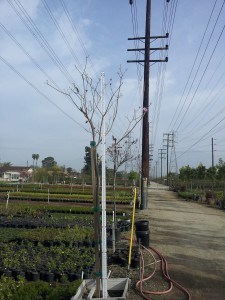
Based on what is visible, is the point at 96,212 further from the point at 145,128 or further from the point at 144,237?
the point at 145,128

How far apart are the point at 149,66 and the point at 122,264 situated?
60.9ft

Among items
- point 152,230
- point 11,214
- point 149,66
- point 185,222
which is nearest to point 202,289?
point 152,230

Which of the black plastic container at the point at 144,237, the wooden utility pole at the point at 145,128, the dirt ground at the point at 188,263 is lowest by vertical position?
the dirt ground at the point at 188,263

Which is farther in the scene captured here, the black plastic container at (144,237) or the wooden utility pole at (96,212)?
the black plastic container at (144,237)

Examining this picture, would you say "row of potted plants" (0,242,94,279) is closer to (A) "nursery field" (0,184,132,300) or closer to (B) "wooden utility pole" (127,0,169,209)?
(A) "nursery field" (0,184,132,300)

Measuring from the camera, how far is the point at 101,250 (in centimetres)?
524

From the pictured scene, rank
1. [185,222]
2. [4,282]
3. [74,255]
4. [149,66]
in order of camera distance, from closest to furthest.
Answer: [4,282], [74,255], [185,222], [149,66]

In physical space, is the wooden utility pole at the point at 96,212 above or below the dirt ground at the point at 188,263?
above

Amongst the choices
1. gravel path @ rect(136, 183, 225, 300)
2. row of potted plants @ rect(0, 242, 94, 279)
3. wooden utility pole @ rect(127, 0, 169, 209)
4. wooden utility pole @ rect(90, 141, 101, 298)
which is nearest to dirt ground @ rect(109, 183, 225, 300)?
gravel path @ rect(136, 183, 225, 300)

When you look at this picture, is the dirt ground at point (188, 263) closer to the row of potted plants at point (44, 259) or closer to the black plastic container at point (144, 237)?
the black plastic container at point (144, 237)

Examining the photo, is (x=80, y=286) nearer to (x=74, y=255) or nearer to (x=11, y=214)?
(x=74, y=255)

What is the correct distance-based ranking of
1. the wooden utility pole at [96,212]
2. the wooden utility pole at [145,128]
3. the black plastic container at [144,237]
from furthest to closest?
1. the wooden utility pole at [145,128]
2. the black plastic container at [144,237]
3. the wooden utility pole at [96,212]

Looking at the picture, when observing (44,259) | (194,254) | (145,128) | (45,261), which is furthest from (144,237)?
(145,128)

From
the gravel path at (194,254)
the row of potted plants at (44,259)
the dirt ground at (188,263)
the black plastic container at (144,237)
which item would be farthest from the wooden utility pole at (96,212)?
the black plastic container at (144,237)
